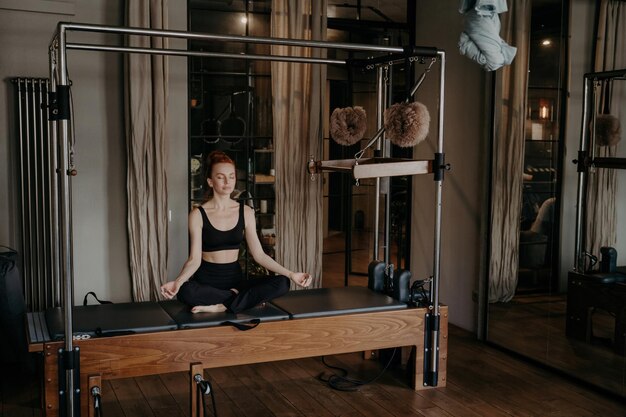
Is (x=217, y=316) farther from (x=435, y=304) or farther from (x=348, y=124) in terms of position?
(x=348, y=124)

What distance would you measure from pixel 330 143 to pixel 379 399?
262cm

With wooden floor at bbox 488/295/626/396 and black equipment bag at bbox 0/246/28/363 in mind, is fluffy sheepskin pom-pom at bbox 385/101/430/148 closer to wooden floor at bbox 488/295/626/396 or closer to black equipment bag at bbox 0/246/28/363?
wooden floor at bbox 488/295/626/396

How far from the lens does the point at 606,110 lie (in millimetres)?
4090

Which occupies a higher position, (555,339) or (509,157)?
(509,157)

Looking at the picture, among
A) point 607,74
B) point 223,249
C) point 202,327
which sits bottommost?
point 202,327

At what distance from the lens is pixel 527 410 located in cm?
394


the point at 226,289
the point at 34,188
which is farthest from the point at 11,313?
the point at 226,289

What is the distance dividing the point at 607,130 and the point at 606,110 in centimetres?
11

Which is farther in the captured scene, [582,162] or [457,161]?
[457,161]

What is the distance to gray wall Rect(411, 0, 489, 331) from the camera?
533 centimetres

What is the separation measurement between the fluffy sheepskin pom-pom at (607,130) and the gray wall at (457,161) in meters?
1.11

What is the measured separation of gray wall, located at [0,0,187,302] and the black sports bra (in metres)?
1.17

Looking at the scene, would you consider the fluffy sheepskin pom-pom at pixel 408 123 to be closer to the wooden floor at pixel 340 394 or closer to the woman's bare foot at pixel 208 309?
the woman's bare foot at pixel 208 309

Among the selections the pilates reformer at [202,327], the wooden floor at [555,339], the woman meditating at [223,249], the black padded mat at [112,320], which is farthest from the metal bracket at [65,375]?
the wooden floor at [555,339]
